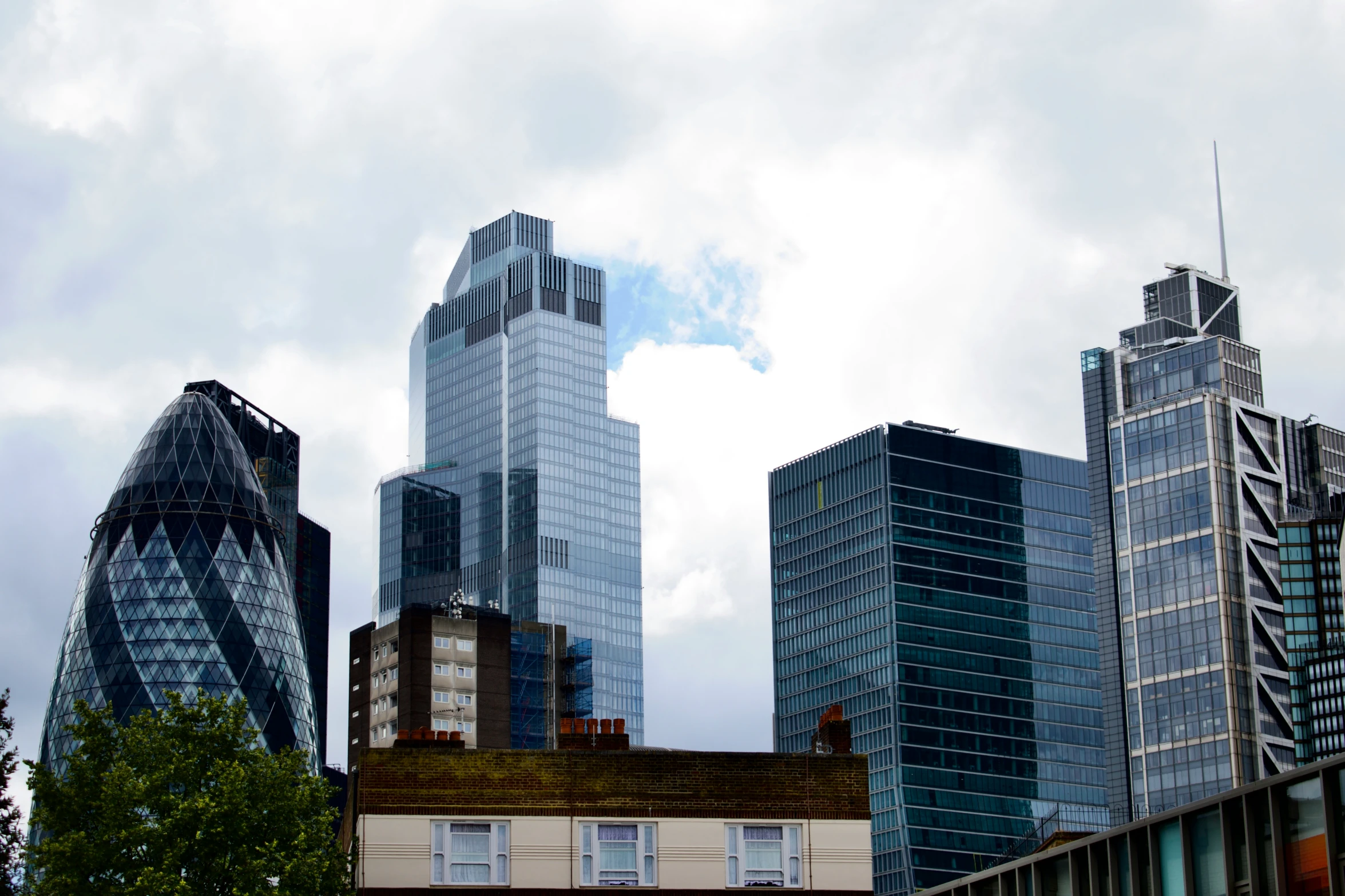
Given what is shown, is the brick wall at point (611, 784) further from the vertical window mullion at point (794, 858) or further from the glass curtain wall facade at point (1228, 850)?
the glass curtain wall facade at point (1228, 850)

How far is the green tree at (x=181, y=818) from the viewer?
2044 inches

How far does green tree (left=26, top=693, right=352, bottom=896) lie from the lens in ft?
170

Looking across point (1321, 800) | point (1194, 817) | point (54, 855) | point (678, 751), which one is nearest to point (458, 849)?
point (678, 751)

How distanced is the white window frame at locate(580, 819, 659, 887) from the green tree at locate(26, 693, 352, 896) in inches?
245

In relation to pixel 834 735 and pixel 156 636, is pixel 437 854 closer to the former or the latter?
pixel 834 735

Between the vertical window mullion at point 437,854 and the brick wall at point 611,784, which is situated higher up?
the brick wall at point 611,784

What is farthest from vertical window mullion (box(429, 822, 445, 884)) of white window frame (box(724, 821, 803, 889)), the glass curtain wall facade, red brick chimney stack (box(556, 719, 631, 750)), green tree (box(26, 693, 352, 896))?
the glass curtain wall facade

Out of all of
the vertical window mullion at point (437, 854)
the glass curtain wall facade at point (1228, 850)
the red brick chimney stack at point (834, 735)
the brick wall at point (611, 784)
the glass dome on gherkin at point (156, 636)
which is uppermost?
the glass dome on gherkin at point (156, 636)

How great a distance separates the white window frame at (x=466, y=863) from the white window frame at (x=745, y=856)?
572 cm

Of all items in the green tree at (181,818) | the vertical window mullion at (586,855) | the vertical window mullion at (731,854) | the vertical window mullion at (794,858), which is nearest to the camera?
the vertical window mullion at (586,855)

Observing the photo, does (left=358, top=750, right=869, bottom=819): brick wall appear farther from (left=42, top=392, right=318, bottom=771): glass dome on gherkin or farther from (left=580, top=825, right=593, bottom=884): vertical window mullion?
(left=42, top=392, right=318, bottom=771): glass dome on gherkin

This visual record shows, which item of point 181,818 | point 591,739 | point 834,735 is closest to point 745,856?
point 834,735

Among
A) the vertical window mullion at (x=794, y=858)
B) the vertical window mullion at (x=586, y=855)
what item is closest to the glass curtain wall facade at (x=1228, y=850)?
the vertical window mullion at (x=794, y=858)

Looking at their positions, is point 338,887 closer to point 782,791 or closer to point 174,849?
point 174,849
